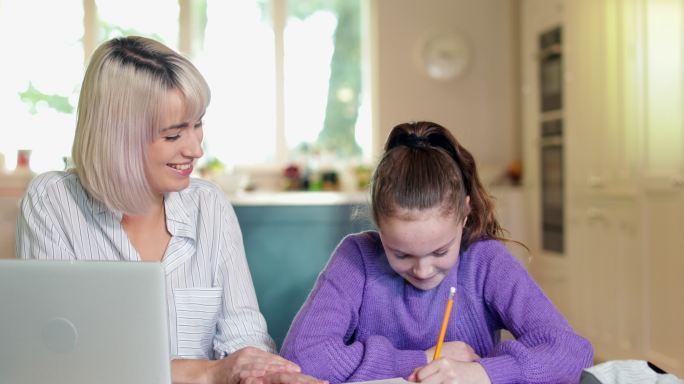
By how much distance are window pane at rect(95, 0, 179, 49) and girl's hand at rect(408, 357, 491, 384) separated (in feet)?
15.2

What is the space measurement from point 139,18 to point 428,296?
4.58 metres

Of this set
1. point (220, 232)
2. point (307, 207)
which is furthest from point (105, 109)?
point (307, 207)

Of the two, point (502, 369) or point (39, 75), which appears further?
point (39, 75)

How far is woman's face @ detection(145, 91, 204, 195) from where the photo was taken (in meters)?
1.34

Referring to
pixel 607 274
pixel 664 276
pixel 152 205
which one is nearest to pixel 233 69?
pixel 607 274

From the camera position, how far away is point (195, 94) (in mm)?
1344

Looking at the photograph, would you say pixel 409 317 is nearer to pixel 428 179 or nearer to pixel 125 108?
pixel 428 179

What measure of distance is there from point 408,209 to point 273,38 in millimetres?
4463

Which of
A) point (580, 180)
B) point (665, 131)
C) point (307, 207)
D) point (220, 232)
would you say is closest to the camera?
point (220, 232)

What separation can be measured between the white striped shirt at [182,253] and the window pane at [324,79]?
13.1ft

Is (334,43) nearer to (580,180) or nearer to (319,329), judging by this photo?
(580,180)

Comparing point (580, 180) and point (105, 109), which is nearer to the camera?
point (105, 109)

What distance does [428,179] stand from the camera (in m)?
1.19

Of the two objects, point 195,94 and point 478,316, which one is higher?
point 195,94
